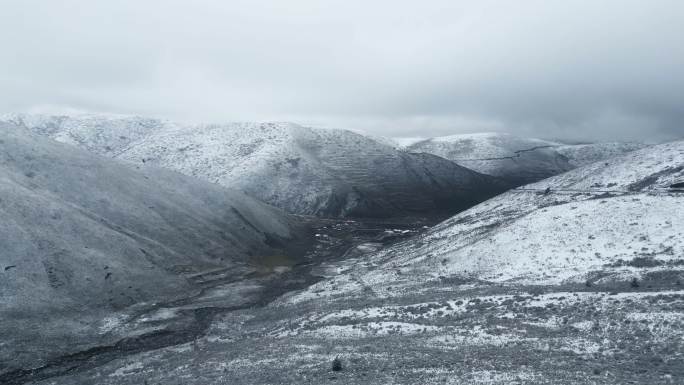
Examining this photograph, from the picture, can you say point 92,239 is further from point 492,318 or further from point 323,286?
point 492,318

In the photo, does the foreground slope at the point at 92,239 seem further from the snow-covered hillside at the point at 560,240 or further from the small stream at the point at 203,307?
the snow-covered hillside at the point at 560,240

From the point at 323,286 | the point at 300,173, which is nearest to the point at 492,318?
the point at 323,286

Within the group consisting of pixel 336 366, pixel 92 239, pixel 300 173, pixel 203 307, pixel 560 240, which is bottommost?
pixel 203 307

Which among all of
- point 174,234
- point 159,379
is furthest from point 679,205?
point 174,234

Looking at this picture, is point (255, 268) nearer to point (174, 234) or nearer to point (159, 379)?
point (174, 234)

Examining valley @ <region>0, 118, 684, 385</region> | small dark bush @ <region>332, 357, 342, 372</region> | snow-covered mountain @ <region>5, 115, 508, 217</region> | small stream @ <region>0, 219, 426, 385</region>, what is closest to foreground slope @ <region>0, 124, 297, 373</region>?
valley @ <region>0, 118, 684, 385</region>

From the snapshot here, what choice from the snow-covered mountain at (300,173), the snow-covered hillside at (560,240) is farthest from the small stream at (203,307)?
the snow-covered mountain at (300,173)
